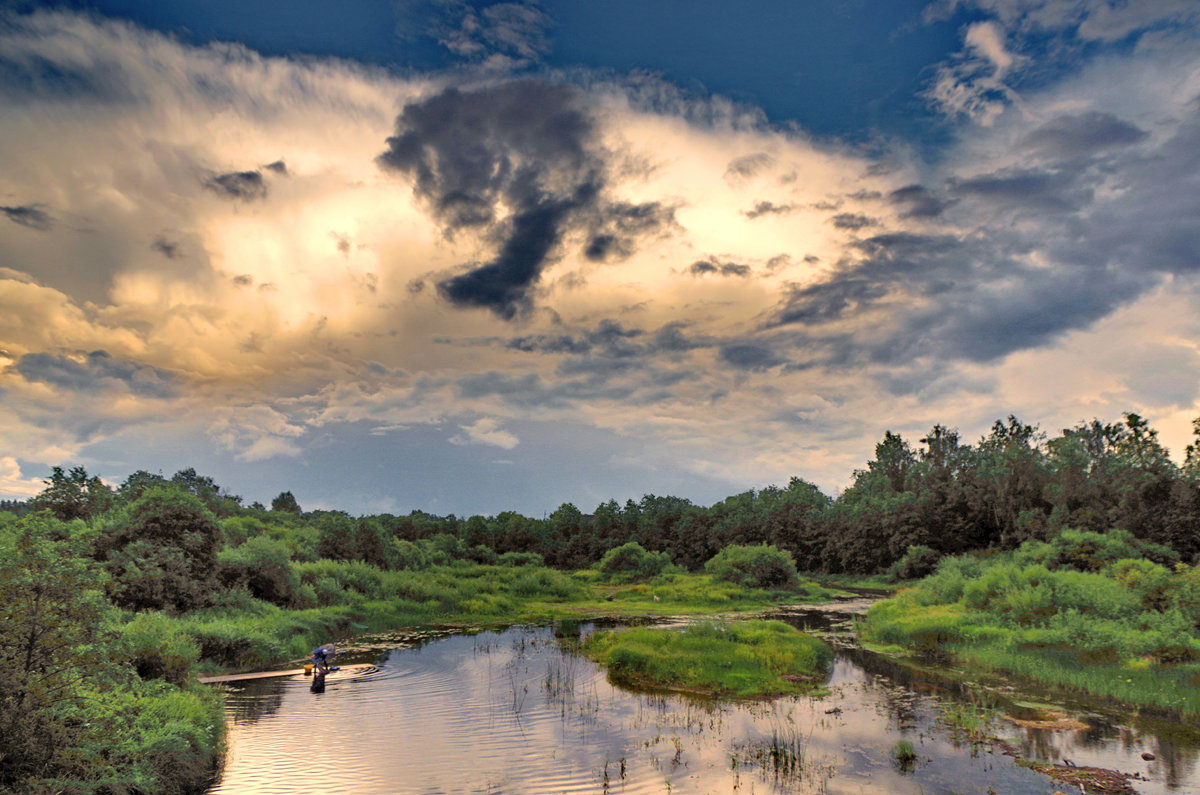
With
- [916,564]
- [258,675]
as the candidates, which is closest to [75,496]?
[258,675]

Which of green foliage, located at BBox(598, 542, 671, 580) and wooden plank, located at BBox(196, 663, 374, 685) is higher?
green foliage, located at BBox(598, 542, 671, 580)

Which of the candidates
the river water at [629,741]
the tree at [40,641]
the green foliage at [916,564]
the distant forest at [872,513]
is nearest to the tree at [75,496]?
the distant forest at [872,513]

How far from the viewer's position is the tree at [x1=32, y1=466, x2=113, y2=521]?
40938 mm

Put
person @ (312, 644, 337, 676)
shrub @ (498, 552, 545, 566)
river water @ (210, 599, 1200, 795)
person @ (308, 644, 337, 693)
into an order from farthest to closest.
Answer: shrub @ (498, 552, 545, 566)
person @ (312, 644, 337, 676)
person @ (308, 644, 337, 693)
river water @ (210, 599, 1200, 795)

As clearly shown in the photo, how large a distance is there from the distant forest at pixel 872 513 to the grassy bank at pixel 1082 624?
31.0 m

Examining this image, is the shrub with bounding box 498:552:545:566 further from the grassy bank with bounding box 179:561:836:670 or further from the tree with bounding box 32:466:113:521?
the tree with bounding box 32:466:113:521

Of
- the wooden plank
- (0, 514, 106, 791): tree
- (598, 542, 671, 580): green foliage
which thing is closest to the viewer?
(0, 514, 106, 791): tree

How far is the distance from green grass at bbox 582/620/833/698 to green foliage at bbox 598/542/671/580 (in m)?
52.1

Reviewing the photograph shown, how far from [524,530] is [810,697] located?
107m

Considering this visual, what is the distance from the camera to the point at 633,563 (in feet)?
310

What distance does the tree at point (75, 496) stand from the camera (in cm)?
4094

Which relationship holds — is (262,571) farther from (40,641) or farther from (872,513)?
(872,513)

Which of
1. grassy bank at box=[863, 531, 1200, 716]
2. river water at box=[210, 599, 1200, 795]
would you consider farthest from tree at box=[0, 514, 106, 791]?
grassy bank at box=[863, 531, 1200, 716]

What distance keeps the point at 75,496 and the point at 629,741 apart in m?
42.0
